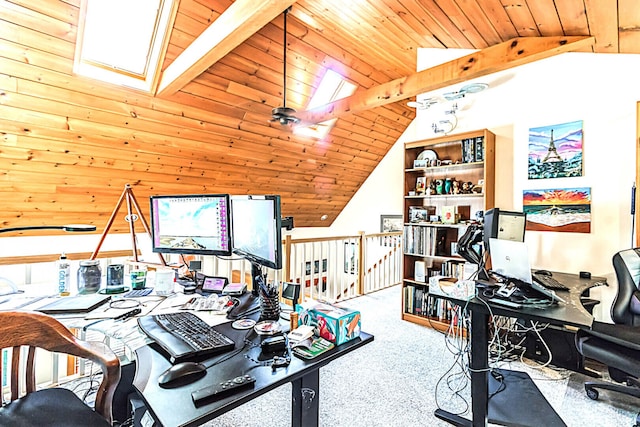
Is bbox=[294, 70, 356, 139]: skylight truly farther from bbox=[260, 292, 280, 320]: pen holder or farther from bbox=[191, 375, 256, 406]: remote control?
bbox=[191, 375, 256, 406]: remote control

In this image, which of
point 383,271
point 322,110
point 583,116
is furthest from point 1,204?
point 583,116

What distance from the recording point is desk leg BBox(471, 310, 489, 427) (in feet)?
5.75

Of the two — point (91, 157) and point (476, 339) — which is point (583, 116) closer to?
point (476, 339)

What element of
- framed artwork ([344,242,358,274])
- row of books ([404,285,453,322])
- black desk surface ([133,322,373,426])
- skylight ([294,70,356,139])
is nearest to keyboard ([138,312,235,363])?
black desk surface ([133,322,373,426])

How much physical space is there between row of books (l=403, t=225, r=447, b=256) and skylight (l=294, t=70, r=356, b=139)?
6.28 feet

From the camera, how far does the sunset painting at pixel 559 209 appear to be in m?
2.70

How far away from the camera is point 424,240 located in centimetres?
346

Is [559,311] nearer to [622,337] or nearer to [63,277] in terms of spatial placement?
[622,337]

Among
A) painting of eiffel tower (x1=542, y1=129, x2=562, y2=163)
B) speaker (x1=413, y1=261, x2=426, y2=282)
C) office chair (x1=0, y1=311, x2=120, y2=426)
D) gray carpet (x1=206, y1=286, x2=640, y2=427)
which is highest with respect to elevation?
painting of eiffel tower (x1=542, y1=129, x2=562, y2=163)

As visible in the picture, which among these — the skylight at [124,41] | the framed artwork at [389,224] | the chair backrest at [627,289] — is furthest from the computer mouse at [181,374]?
the framed artwork at [389,224]

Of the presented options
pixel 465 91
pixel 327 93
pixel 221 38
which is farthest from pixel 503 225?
pixel 327 93

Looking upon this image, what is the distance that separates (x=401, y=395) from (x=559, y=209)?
6.77 ft

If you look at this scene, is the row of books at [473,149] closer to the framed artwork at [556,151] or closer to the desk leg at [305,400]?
the framed artwork at [556,151]

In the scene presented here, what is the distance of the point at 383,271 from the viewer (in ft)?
17.7
